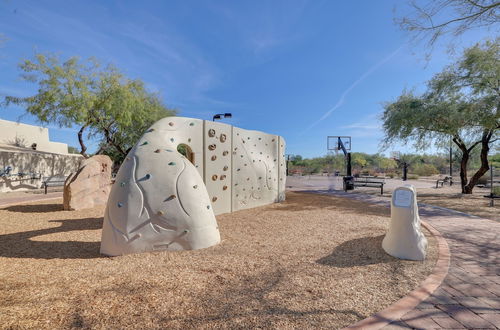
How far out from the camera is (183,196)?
388cm

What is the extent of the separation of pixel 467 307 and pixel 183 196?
12.3 ft

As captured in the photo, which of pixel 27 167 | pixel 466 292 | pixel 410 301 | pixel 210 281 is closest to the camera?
pixel 410 301

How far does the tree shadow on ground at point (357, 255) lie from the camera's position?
3.41m

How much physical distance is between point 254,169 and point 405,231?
17.3ft

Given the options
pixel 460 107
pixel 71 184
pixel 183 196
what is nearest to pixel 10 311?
pixel 183 196

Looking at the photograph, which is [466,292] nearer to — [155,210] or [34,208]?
[155,210]

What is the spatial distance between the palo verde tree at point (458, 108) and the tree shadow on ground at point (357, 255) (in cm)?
882

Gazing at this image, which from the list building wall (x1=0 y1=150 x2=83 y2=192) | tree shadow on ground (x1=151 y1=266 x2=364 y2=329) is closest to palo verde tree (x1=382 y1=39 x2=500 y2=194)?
tree shadow on ground (x1=151 y1=266 x2=364 y2=329)

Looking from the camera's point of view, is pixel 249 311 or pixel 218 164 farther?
pixel 218 164

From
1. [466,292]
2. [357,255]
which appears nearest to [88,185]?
[357,255]

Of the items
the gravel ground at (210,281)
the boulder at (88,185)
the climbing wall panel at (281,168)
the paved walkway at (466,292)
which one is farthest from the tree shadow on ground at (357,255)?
the boulder at (88,185)

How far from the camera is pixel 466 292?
2.62 meters

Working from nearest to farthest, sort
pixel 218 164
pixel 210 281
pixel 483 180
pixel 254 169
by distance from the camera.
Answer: pixel 210 281, pixel 218 164, pixel 254 169, pixel 483 180

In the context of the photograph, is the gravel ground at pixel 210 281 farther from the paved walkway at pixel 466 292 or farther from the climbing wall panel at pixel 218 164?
the climbing wall panel at pixel 218 164
